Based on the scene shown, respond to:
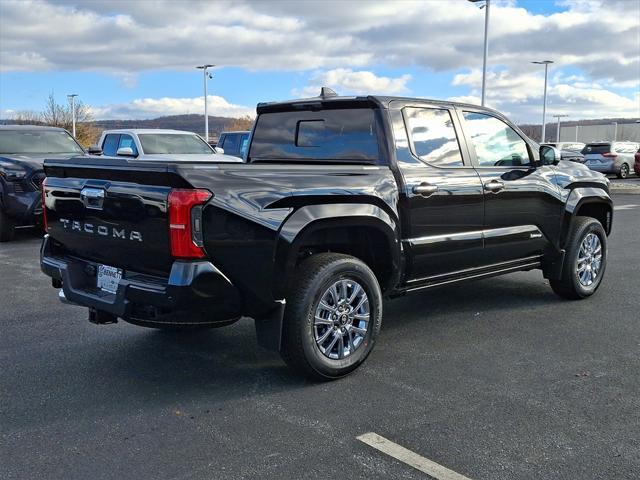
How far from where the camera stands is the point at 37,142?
A: 37.8ft

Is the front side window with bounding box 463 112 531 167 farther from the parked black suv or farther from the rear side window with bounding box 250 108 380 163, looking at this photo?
the parked black suv

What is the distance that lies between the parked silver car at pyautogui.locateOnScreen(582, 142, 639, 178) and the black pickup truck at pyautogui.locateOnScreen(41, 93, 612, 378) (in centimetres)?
2306

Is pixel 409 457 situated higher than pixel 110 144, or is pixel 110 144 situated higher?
pixel 110 144

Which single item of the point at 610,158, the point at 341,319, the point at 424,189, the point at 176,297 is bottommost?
the point at 341,319

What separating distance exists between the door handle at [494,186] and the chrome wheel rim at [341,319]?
5.19ft

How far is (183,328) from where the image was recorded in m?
3.86

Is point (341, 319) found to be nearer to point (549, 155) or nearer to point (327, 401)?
point (327, 401)

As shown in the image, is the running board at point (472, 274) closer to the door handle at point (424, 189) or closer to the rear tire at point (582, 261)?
the rear tire at point (582, 261)

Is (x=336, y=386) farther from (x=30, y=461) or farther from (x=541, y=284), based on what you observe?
(x=541, y=284)

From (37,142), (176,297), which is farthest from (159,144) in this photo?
(176,297)

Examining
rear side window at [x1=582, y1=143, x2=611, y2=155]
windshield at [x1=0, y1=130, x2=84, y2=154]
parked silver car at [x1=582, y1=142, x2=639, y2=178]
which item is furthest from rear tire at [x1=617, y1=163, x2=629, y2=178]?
windshield at [x1=0, y1=130, x2=84, y2=154]

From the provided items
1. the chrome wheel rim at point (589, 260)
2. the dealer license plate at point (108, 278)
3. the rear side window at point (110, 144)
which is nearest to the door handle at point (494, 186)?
the chrome wheel rim at point (589, 260)

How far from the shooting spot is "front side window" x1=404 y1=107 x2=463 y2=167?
4930 millimetres

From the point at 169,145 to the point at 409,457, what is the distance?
1096 cm
